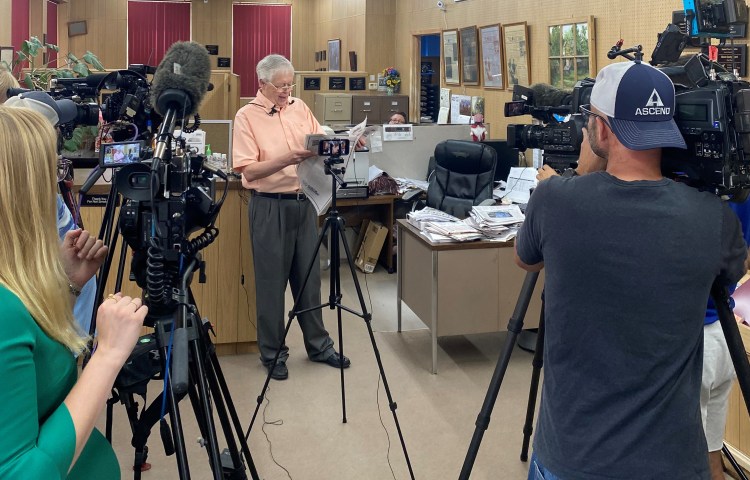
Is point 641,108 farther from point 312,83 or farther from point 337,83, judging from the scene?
point 337,83

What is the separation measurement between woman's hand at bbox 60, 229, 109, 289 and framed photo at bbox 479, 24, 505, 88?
5768mm

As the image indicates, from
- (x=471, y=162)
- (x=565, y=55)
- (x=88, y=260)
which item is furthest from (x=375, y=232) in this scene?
(x=88, y=260)

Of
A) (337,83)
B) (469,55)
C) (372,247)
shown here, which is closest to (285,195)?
(372,247)

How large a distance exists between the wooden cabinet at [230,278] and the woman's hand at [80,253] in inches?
88.5

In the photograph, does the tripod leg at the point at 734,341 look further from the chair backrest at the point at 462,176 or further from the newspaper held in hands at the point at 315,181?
the chair backrest at the point at 462,176

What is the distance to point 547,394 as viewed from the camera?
1577 millimetres

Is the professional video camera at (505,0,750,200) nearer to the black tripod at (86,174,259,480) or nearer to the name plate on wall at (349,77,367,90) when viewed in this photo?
the black tripod at (86,174,259,480)

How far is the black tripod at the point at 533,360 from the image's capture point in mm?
1580

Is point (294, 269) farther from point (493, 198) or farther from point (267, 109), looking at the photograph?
point (493, 198)

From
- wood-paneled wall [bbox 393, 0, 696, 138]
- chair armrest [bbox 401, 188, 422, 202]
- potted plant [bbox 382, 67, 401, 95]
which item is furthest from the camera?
potted plant [bbox 382, 67, 401, 95]

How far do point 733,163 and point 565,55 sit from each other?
15.3ft

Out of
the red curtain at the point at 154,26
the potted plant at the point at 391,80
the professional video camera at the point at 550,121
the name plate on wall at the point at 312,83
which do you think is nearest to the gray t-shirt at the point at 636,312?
the professional video camera at the point at 550,121

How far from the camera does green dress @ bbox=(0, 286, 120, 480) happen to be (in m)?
0.98

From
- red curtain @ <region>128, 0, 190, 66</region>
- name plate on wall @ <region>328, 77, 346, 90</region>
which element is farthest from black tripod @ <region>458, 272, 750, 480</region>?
red curtain @ <region>128, 0, 190, 66</region>
